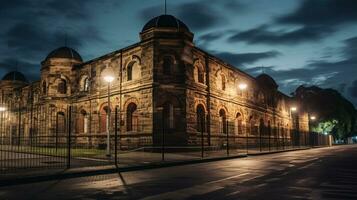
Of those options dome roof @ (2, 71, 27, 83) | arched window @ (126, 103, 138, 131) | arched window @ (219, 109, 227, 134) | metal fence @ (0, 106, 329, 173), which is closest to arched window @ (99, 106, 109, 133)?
metal fence @ (0, 106, 329, 173)

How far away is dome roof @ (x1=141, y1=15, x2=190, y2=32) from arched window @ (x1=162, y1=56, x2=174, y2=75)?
2.63 m

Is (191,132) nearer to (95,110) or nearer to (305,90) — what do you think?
(95,110)

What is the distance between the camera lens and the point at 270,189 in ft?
27.1

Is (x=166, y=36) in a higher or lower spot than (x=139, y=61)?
higher

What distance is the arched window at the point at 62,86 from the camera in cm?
3531

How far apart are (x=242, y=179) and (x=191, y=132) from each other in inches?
647

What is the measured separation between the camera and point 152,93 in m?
26.0

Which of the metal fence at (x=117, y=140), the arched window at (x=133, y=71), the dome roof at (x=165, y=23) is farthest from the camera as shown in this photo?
the arched window at (x=133, y=71)

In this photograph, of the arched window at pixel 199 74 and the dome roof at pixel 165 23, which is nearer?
the dome roof at pixel 165 23

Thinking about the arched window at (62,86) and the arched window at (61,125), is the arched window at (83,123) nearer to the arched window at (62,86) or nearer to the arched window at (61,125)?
the arched window at (61,125)

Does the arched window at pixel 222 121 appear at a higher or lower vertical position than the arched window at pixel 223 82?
lower

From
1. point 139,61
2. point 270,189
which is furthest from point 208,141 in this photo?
point 270,189

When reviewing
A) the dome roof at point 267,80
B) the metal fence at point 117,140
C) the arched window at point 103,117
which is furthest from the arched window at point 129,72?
the dome roof at point 267,80

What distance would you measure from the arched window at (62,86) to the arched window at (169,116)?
1396cm
